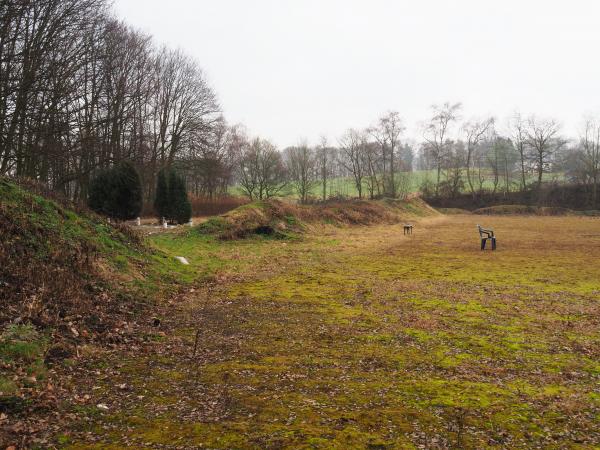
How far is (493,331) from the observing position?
5973 millimetres

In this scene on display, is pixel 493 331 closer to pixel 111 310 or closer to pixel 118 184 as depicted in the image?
pixel 111 310

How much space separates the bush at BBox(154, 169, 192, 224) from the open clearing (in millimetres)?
12886

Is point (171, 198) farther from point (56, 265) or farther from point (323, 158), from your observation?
point (323, 158)

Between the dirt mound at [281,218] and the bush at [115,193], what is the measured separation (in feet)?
12.3

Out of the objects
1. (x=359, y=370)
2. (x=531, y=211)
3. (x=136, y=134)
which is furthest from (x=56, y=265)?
(x=531, y=211)

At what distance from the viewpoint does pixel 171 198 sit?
70.7 feet

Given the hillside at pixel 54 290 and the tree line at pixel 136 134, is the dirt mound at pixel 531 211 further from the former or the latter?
the hillside at pixel 54 290

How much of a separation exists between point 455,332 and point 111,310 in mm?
5369

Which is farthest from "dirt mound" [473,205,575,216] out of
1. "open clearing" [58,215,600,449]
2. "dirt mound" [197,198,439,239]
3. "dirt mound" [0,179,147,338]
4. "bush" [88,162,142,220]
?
"dirt mound" [0,179,147,338]

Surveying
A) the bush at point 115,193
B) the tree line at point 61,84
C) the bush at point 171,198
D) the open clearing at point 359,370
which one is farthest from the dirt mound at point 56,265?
the bush at point 171,198

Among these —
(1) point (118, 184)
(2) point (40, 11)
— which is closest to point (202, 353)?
(1) point (118, 184)

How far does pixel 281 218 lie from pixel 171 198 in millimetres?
6009

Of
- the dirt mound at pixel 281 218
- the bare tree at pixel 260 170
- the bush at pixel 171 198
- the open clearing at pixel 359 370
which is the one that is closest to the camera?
the open clearing at pixel 359 370

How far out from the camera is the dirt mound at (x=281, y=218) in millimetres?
18062
